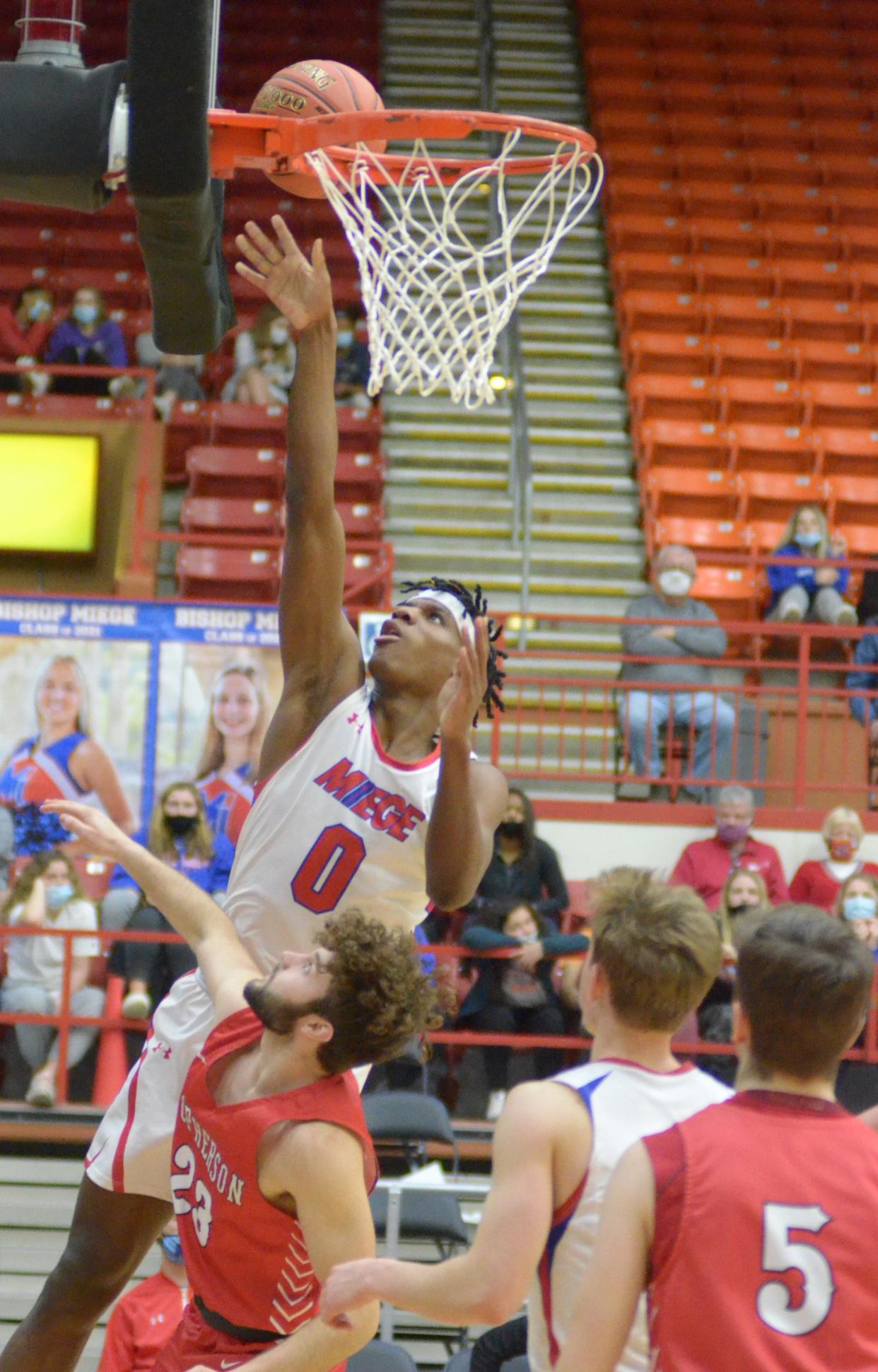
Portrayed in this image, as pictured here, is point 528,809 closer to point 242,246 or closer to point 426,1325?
point 426,1325

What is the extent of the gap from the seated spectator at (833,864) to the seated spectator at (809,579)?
174 cm

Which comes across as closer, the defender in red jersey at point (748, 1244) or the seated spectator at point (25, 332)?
the defender in red jersey at point (748, 1244)

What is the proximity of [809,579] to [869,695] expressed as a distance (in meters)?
1.34

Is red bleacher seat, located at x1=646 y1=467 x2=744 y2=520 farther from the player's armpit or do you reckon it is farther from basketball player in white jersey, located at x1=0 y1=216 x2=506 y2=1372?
the player's armpit

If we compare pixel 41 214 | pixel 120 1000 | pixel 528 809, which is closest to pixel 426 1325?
pixel 120 1000

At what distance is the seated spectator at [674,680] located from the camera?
390 inches

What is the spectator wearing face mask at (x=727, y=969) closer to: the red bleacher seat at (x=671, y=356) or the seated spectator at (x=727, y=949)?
the seated spectator at (x=727, y=949)

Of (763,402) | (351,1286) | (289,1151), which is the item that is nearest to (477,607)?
(289,1151)

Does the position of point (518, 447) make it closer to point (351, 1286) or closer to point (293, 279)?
point (293, 279)

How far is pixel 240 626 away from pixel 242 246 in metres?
5.32

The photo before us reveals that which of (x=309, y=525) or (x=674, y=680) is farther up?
(x=309, y=525)

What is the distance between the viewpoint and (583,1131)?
103 inches

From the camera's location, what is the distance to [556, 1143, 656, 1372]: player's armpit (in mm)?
2275

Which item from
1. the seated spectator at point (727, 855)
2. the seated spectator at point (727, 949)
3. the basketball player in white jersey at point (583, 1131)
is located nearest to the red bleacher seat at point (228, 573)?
the seated spectator at point (727, 855)
